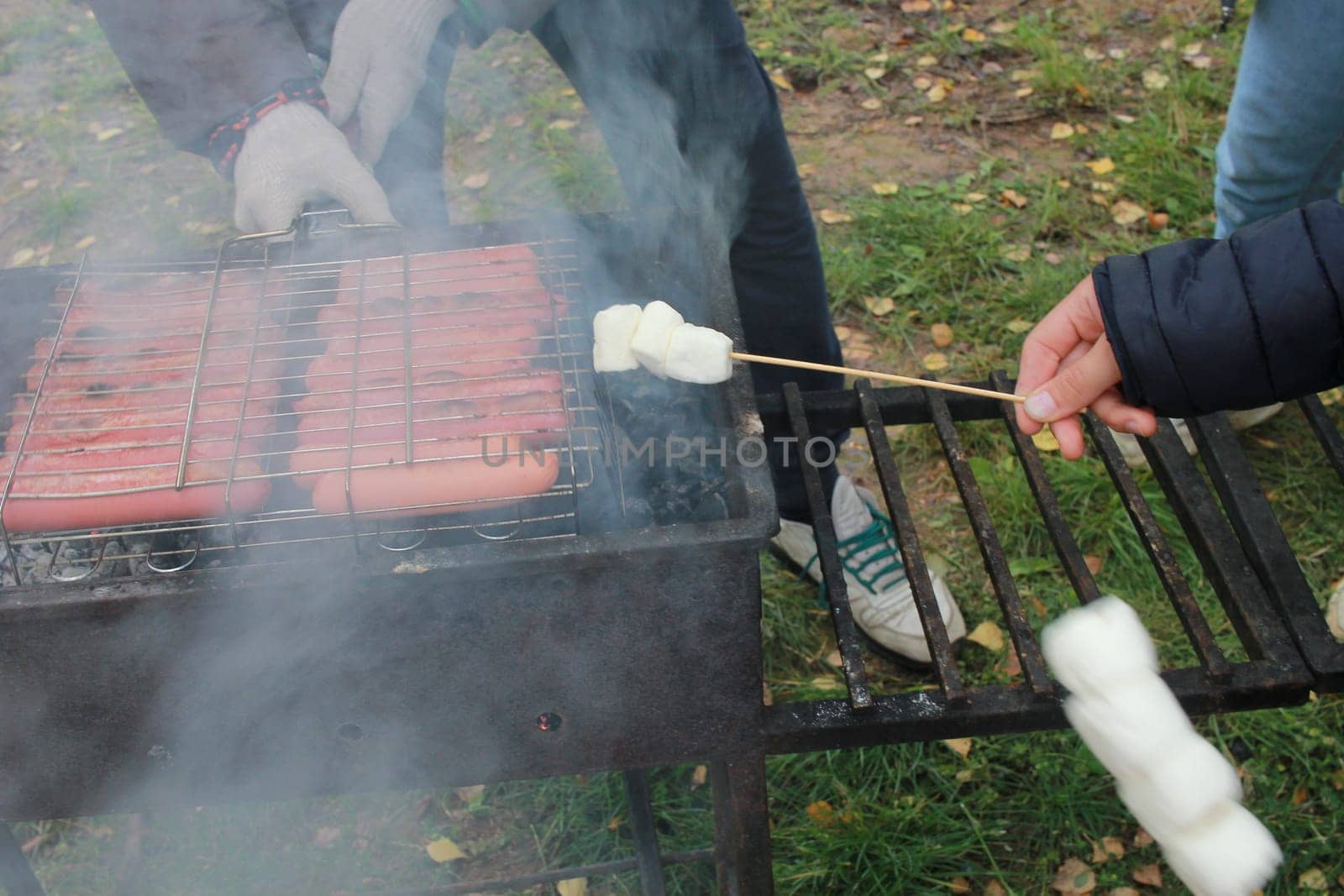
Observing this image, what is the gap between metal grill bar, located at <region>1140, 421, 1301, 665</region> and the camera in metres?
2.23

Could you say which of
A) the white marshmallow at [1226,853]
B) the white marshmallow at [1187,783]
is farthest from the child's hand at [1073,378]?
the white marshmallow at [1226,853]

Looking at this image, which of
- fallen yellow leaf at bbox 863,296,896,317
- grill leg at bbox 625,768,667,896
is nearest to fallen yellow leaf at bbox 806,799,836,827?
grill leg at bbox 625,768,667,896

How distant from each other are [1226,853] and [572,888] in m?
2.03

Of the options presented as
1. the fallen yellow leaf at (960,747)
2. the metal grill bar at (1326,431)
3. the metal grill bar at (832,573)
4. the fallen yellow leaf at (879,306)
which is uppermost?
the metal grill bar at (1326,431)

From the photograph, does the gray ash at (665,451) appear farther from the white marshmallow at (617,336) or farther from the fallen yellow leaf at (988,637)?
the fallen yellow leaf at (988,637)

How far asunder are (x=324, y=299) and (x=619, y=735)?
1.33m

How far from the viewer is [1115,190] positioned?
5.48 m

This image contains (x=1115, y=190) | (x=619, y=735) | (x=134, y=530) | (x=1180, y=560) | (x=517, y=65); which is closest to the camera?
(x=134, y=530)

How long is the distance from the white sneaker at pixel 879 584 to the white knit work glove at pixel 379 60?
76.0 inches

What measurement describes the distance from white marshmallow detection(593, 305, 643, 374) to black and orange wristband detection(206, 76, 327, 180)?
A: 4.59 ft

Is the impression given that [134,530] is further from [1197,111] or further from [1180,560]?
[1197,111]

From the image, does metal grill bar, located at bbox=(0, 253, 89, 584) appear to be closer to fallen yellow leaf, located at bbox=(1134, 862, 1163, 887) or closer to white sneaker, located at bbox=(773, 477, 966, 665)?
white sneaker, located at bbox=(773, 477, 966, 665)

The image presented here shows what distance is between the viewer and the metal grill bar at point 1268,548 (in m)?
2.20

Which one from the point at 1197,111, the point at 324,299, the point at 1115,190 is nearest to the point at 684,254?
the point at 324,299
